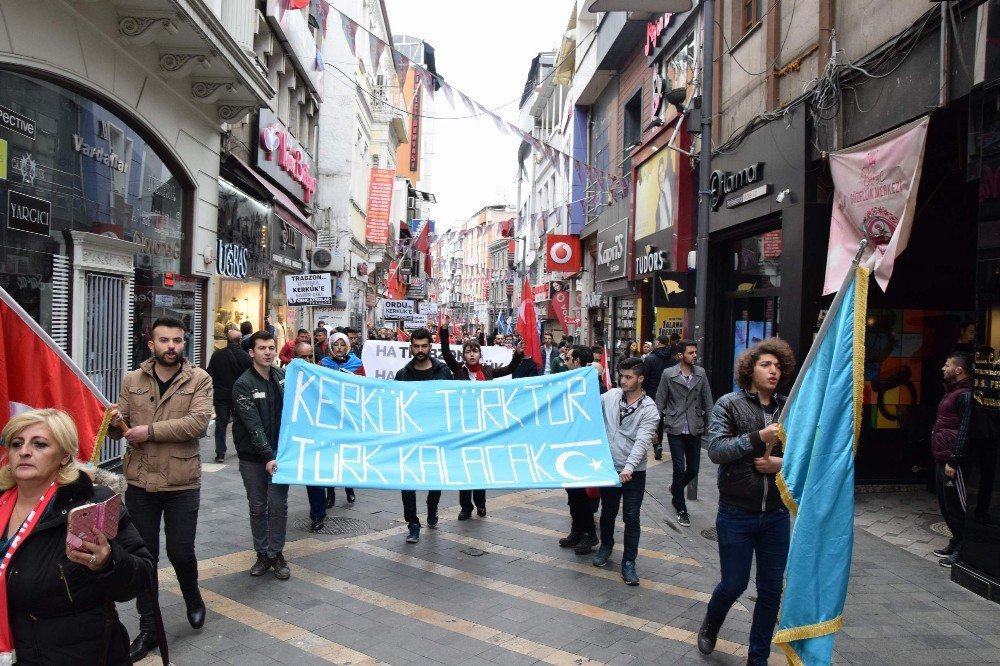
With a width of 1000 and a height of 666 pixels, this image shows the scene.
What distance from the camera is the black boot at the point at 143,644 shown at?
181 inches

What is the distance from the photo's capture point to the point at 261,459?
6.12m

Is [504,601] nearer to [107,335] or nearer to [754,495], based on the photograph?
[754,495]

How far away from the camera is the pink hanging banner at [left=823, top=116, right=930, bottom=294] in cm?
765

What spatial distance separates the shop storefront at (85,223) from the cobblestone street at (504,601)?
3.34m

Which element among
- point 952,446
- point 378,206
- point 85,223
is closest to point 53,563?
point 952,446

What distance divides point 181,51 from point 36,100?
11.0 ft

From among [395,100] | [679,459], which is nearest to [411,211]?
[395,100]

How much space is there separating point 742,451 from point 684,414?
171 inches

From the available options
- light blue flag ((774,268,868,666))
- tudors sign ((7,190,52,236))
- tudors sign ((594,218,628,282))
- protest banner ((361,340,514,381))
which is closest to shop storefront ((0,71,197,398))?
tudors sign ((7,190,52,236))

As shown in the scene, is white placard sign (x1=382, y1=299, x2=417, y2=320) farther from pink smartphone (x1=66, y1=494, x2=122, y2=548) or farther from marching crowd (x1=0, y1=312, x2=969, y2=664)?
pink smartphone (x1=66, y1=494, x2=122, y2=548)

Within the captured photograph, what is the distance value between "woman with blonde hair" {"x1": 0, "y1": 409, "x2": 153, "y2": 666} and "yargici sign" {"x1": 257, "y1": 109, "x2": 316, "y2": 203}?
16.5 metres

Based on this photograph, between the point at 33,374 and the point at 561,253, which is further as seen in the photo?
the point at 561,253

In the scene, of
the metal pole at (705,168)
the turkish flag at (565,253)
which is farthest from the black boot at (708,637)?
the turkish flag at (565,253)

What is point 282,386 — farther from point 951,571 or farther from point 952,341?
point 952,341
